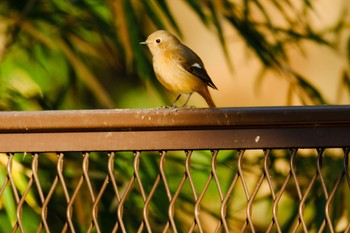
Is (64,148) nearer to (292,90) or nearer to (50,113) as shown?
(50,113)

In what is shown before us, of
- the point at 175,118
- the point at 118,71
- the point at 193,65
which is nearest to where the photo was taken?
the point at 175,118

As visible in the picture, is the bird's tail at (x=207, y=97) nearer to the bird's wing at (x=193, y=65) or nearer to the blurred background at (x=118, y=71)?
the bird's wing at (x=193, y=65)

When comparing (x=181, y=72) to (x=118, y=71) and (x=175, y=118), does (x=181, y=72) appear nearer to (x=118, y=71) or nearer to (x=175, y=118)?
(x=175, y=118)

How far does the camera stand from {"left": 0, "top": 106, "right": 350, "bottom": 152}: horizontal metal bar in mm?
1572

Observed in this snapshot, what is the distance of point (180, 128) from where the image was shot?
5.22ft

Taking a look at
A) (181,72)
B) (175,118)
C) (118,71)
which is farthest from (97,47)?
A: (175,118)

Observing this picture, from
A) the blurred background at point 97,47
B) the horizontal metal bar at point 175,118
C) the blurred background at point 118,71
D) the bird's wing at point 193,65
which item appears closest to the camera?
the horizontal metal bar at point 175,118

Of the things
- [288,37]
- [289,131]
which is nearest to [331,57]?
[288,37]

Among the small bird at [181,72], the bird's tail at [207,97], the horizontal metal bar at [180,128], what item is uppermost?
the small bird at [181,72]

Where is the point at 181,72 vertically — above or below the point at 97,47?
below

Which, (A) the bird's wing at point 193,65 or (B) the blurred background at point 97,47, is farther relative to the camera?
(B) the blurred background at point 97,47

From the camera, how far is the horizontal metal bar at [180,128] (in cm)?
157

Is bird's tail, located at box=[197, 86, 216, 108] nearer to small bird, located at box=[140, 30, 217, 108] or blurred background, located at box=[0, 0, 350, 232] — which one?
small bird, located at box=[140, 30, 217, 108]

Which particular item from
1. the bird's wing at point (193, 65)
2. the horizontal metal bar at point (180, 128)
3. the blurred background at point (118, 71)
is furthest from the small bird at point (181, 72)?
the horizontal metal bar at point (180, 128)
